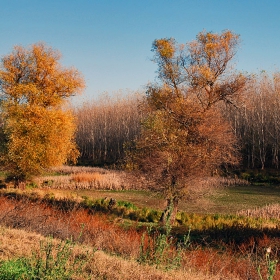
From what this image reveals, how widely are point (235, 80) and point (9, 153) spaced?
1580 centimetres

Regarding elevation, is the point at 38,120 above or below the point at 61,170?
above

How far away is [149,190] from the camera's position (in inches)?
706

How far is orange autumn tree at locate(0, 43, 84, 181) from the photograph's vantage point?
88.9 feet

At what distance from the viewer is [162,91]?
85.7ft

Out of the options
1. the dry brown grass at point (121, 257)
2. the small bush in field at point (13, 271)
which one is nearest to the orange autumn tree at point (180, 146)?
the dry brown grass at point (121, 257)

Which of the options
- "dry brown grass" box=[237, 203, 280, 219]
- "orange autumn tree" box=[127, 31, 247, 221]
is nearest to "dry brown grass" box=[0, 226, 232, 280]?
"orange autumn tree" box=[127, 31, 247, 221]

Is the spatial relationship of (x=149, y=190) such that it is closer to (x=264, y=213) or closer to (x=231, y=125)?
(x=264, y=213)

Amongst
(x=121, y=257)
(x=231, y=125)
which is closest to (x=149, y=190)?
(x=121, y=257)

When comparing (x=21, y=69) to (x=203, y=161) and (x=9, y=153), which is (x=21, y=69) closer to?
(x=9, y=153)

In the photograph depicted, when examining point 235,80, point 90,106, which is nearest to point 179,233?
point 235,80

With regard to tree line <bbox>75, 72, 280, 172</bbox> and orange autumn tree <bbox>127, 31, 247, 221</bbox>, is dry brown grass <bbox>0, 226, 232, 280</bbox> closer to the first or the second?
orange autumn tree <bbox>127, 31, 247, 221</bbox>

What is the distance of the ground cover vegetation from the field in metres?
0.05

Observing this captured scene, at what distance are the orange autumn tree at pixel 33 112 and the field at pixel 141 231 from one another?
2.56 m

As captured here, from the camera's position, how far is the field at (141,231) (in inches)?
265
